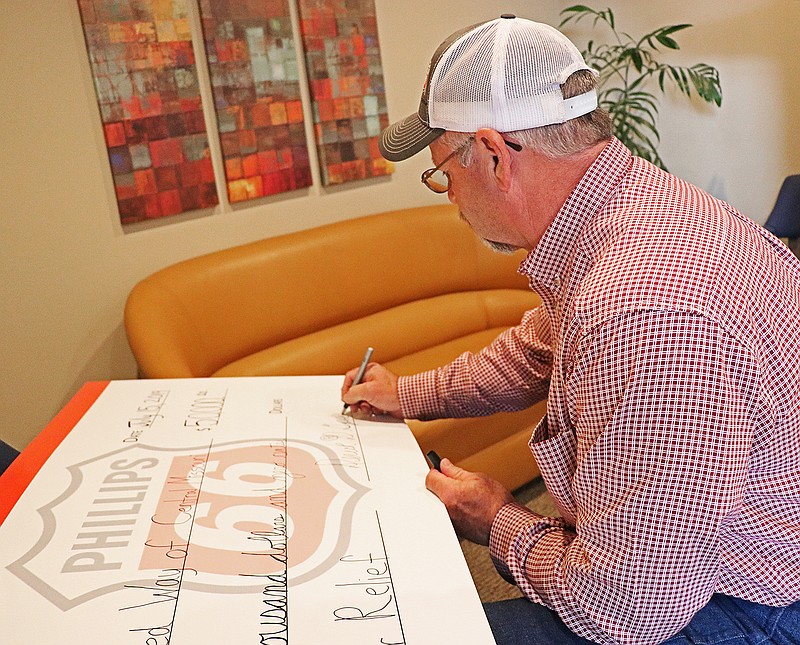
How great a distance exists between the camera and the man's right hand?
1.75 meters

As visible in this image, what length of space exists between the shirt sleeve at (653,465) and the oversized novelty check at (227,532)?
21cm

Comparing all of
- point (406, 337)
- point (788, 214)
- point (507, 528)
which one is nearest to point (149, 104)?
point (406, 337)

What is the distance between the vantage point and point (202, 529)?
1.29m

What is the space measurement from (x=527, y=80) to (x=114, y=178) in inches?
85.0

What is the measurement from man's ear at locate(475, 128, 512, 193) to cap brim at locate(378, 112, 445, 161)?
3.7 inches

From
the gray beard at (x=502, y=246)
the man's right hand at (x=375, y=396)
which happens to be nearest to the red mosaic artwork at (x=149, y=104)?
the man's right hand at (x=375, y=396)

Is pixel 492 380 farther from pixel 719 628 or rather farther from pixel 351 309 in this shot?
pixel 351 309

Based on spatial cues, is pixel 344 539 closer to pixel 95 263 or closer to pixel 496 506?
pixel 496 506

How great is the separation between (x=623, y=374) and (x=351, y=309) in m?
2.38

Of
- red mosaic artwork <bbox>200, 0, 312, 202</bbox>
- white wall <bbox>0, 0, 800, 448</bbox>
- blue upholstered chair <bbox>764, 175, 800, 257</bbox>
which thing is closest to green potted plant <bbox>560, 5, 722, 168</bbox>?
blue upholstered chair <bbox>764, 175, 800, 257</bbox>

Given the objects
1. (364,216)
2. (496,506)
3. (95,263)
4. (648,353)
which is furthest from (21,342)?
(648,353)

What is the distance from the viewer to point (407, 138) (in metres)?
1.48

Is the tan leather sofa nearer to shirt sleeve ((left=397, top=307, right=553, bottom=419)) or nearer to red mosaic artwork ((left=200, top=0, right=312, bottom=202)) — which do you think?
red mosaic artwork ((left=200, top=0, right=312, bottom=202))

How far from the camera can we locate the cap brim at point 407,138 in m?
1.42
